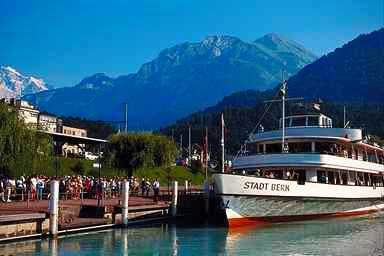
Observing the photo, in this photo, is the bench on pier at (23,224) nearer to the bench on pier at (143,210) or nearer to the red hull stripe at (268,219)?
the bench on pier at (143,210)

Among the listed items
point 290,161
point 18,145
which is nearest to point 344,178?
point 290,161

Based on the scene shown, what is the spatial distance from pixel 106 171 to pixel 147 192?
860 inches

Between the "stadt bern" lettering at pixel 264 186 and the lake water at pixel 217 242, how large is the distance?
2003 mm

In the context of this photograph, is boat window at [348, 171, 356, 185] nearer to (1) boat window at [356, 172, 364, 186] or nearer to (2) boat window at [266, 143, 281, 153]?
(1) boat window at [356, 172, 364, 186]

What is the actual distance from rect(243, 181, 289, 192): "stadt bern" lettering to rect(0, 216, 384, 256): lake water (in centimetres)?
200

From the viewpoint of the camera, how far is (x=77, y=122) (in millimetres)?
170125

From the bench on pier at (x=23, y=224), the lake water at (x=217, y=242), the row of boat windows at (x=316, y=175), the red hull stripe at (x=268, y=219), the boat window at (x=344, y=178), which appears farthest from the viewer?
the boat window at (x=344, y=178)

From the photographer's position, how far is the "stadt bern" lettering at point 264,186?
92.7 feet

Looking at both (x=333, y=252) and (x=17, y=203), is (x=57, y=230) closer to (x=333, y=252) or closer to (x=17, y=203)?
(x=17, y=203)

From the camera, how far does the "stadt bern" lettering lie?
2827 cm

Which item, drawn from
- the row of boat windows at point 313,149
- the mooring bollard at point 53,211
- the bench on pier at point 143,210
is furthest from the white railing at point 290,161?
the mooring bollard at point 53,211

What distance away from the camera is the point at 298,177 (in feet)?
107

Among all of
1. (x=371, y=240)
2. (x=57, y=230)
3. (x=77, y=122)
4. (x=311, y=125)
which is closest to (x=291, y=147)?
(x=311, y=125)

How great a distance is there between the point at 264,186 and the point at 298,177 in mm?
4396
